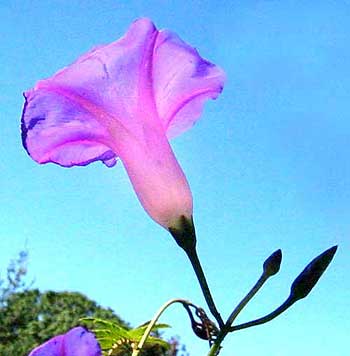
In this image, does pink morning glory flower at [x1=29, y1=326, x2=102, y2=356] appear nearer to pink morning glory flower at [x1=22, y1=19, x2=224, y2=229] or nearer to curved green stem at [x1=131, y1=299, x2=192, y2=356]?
curved green stem at [x1=131, y1=299, x2=192, y2=356]

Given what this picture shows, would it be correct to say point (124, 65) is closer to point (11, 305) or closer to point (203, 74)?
point (203, 74)

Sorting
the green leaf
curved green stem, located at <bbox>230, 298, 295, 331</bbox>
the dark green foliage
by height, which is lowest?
curved green stem, located at <bbox>230, 298, 295, 331</bbox>

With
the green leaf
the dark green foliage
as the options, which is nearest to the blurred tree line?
the dark green foliage

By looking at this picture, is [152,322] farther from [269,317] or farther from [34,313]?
[34,313]

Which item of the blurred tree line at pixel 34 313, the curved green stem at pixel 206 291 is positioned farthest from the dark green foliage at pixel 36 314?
the curved green stem at pixel 206 291

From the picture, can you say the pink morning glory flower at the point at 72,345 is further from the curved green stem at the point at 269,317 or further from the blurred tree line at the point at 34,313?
the blurred tree line at the point at 34,313
